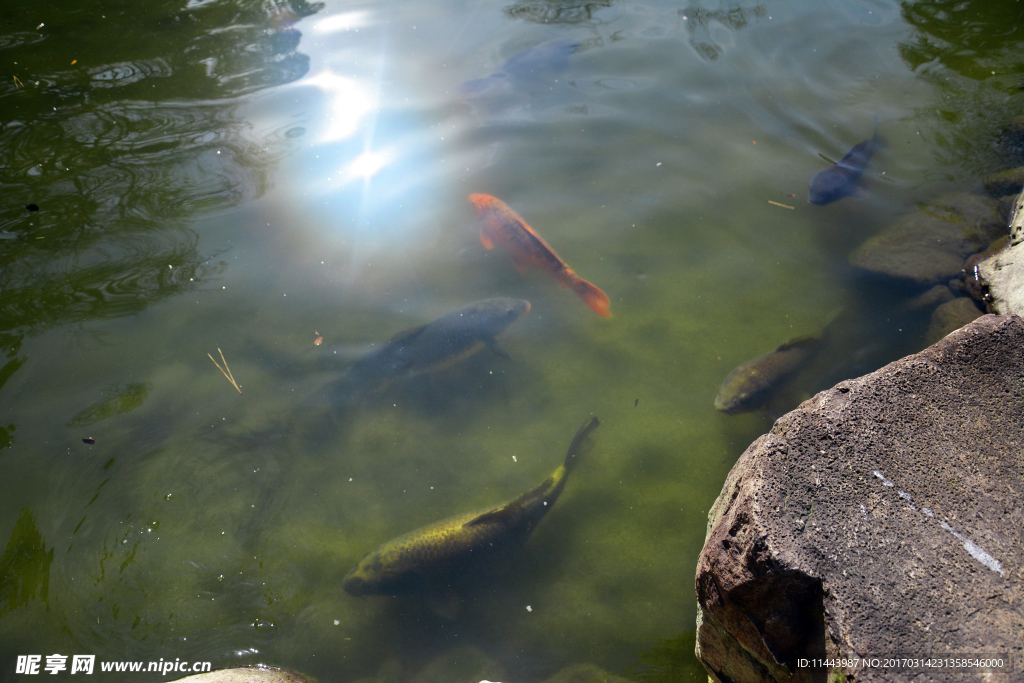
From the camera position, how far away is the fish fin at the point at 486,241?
499 cm

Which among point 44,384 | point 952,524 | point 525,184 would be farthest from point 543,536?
point 44,384

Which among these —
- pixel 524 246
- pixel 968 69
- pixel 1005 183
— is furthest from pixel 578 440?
pixel 968 69

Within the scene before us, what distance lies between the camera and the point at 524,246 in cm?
472

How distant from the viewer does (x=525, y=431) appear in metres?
4.00

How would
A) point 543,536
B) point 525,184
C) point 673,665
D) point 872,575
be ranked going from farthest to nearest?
1. point 525,184
2. point 543,536
3. point 673,665
4. point 872,575

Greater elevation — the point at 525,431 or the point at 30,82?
the point at 30,82

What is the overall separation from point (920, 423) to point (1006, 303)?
232cm

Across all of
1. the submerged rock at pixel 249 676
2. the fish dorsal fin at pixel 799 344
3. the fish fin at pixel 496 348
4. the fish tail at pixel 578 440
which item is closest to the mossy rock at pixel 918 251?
the fish dorsal fin at pixel 799 344

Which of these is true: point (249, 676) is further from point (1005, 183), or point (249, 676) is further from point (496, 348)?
point (1005, 183)

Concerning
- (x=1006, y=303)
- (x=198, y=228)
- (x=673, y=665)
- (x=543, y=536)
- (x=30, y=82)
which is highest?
(x=30, y=82)

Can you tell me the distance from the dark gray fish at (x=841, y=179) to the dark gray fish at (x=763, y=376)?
5.94 ft

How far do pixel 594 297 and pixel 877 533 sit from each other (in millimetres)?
2846

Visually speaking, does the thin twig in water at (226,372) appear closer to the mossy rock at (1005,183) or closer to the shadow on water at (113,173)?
the shadow on water at (113,173)

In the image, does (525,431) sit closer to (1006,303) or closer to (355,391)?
(355,391)
